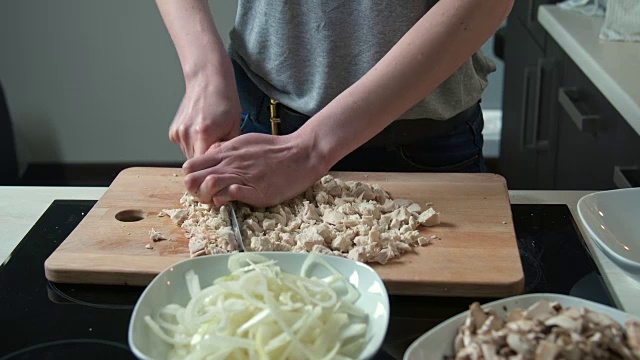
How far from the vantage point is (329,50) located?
1.43m

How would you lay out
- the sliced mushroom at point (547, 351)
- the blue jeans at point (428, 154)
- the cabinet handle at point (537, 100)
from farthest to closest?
the cabinet handle at point (537, 100) → the blue jeans at point (428, 154) → the sliced mushroom at point (547, 351)

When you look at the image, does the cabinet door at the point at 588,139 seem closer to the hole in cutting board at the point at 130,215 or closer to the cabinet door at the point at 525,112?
the cabinet door at the point at 525,112

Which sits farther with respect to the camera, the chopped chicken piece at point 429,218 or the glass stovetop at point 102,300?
the chopped chicken piece at point 429,218

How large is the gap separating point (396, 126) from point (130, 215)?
45cm

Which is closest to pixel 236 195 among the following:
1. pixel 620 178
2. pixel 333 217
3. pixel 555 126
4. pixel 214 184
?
pixel 214 184

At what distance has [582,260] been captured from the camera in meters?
1.13

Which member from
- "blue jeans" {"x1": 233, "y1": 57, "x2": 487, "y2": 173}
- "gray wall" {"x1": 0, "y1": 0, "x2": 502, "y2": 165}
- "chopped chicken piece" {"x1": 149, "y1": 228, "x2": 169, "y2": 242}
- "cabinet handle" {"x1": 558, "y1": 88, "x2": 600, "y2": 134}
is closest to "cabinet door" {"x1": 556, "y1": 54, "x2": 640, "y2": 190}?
"cabinet handle" {"x1": 558, "y1": 88, "x2": 600, "y2": 134}

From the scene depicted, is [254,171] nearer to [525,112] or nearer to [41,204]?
[41,204]

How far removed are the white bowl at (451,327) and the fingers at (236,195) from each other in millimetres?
422

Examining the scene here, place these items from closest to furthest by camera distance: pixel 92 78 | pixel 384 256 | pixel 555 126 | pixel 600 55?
1. pixel 384 256
2. pixel 600 55
3. pixel 555 126
4. pixel 92 78

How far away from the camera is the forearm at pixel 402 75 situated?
1.26 meters

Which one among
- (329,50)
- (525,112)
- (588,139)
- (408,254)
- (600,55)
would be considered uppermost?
(329,50)

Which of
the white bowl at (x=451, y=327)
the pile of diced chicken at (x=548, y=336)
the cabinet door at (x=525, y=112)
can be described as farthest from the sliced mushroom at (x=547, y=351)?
the cabinet door at (x=525, y=112)

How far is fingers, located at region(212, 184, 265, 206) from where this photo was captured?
121 cm
